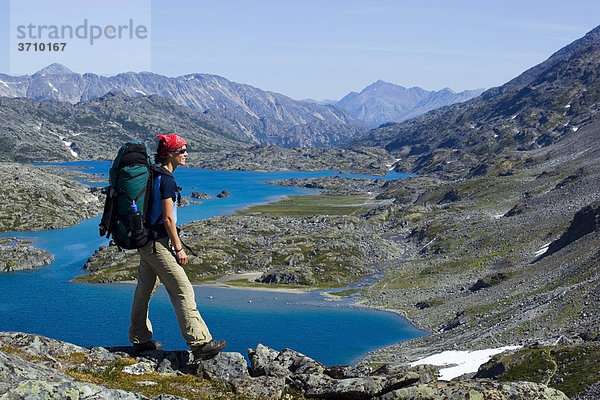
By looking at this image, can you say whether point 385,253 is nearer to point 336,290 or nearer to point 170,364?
point 336,290

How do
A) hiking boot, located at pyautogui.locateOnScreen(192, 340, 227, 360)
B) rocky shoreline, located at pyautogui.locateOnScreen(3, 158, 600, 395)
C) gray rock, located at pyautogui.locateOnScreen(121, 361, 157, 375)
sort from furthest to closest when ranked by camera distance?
rocky shoreline, located at pyautogui.locateOnScreen(3, 158, 600, 395) < gray rock, located at pyautogui.locateOnScreen(121, 361, 157, 375) < hiking boot, located at pyautogui.locateOnScreen(192, 340, 227, 360)

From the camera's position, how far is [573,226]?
379 feet

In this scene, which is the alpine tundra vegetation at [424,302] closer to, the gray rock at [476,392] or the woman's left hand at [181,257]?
the gray rock at [476,392]

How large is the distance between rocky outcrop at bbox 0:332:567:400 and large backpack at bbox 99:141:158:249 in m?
4.33

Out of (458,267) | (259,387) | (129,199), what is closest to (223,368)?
(259,387)

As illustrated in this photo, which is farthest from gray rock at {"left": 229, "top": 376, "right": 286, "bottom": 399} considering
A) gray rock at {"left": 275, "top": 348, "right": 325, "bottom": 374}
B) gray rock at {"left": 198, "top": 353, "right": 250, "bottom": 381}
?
gray rock at {"left": 275, "top": 348, "right": 325, "bottom": 374}

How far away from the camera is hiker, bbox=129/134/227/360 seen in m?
17.4

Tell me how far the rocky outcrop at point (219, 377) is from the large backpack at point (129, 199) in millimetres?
4332

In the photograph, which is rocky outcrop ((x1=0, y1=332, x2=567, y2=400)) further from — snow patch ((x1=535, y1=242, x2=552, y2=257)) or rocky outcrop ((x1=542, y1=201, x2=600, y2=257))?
snow patch ((x1=535, y1=242, x2=552, y2=257))

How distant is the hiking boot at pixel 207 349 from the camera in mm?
18953

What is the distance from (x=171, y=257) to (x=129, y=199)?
2.29 metres

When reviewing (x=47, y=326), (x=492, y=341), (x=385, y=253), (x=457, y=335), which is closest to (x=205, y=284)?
(x=47, y=326)

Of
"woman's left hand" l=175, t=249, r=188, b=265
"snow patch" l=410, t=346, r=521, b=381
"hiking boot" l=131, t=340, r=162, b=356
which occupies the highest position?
"woman's left hand" l=175, t=249, r=188, b=265

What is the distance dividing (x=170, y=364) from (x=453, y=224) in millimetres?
164260
